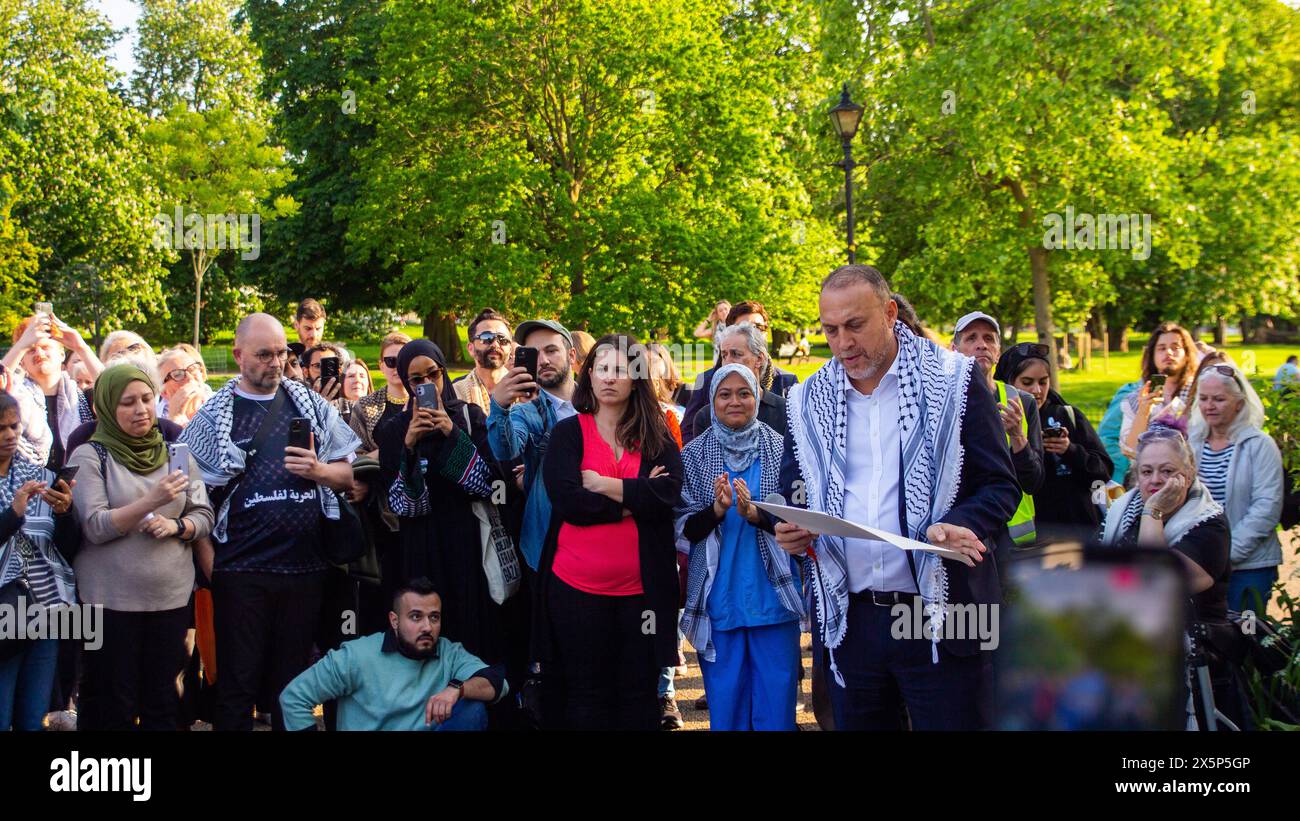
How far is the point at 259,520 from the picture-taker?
5602 mm

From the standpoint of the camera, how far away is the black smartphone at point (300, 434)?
216 inches

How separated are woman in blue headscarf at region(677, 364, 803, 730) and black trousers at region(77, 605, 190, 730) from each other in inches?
94.8

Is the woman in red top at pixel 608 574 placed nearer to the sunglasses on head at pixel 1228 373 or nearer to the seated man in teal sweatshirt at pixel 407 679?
the seated man in teal sweatshirt at pixel 407 679

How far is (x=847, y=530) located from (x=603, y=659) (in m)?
2.14

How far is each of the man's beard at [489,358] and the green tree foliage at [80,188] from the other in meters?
26.2

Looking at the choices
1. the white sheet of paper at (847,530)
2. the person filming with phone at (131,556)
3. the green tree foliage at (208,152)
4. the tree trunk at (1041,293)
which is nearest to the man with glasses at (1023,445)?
the white sheet of paper at (847,530)

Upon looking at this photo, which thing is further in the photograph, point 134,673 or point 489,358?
point 489,358

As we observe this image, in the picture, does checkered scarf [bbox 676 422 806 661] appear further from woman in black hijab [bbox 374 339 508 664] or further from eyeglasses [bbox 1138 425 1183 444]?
eyeglasses [bbox 1138 425 1183 444]

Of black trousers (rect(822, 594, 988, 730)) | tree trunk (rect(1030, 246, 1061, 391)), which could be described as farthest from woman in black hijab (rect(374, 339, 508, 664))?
tree trunk (rect(1030, 246, 1061, 391))

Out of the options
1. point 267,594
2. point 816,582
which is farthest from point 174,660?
point 816,582

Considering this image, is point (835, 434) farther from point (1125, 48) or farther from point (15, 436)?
point (1125, 48)

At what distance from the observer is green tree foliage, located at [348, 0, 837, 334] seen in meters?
21.2

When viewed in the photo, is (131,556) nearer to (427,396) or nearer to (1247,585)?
(427,396)

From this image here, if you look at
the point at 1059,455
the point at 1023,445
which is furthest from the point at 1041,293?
the point at 1023,445
